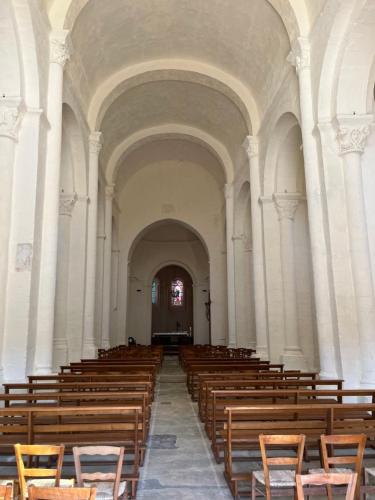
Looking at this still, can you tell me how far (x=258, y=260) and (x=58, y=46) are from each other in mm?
7867

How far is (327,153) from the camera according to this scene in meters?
8.11

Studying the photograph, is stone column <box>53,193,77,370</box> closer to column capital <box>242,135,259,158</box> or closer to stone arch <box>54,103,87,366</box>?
stone arch <box>54,103,87,366</box>

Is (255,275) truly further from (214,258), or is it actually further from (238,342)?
(214,258)

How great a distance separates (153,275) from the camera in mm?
28297

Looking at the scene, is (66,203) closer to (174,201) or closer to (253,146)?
(253,146)

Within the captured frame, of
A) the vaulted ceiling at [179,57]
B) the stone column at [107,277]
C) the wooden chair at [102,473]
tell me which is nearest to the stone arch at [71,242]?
the vaulted ceiling at [179,57]

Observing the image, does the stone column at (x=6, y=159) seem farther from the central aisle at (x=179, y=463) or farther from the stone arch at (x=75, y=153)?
the stone arch at (x=75, y=153)

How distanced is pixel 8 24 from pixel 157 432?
23.2 feet

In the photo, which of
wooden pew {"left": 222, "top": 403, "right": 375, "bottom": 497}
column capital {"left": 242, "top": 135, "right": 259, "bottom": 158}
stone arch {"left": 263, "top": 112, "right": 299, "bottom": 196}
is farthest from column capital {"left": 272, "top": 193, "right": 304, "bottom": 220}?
wooden pew {"left": 222, "top": 403, "right": 375, "bottom": 497}

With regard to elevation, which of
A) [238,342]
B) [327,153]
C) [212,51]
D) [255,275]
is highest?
[212,51]

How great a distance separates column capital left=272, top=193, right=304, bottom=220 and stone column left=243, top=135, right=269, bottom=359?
798mm

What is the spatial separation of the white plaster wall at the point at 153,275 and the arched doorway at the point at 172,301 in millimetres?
4307

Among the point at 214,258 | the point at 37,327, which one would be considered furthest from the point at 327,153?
the point at 214,258

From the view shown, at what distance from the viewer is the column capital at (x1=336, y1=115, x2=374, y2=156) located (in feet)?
25.8
